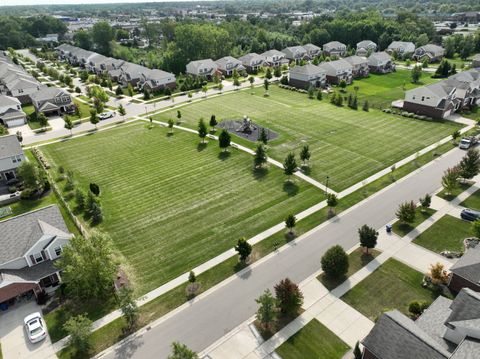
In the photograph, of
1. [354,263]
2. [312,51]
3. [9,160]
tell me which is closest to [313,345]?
[354,263]

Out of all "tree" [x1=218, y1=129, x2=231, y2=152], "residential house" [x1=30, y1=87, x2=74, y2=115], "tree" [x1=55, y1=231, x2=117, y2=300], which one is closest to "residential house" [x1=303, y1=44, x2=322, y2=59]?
"tree" [x1=218, y1=129, x2=231, y2=152]

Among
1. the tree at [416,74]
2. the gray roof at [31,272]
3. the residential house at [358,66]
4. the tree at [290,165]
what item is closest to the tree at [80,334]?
the gray roof at [31,272]

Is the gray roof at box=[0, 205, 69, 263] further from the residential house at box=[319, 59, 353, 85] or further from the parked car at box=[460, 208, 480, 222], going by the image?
the residential house at box=[319, 59, 353, 85]

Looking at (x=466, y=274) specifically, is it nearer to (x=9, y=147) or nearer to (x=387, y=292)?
(x=387, y=292)

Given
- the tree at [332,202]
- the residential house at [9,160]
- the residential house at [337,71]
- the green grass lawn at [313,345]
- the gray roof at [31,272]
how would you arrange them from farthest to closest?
the residential house at [337,71] < the residential house at [9,160] < the tree at [332,202] < the gray roof at [31,272] < the green grass lawn at [313,345]

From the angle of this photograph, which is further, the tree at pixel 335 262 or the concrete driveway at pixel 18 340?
the tree at pixel 335 262

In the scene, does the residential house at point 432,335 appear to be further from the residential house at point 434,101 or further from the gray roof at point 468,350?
the residential house at point 434,101

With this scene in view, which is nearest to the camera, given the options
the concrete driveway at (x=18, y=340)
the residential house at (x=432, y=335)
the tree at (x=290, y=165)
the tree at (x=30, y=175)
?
the residential house at (x=432, y=335)

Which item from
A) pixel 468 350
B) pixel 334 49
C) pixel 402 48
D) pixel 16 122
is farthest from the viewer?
pixel 334 49
